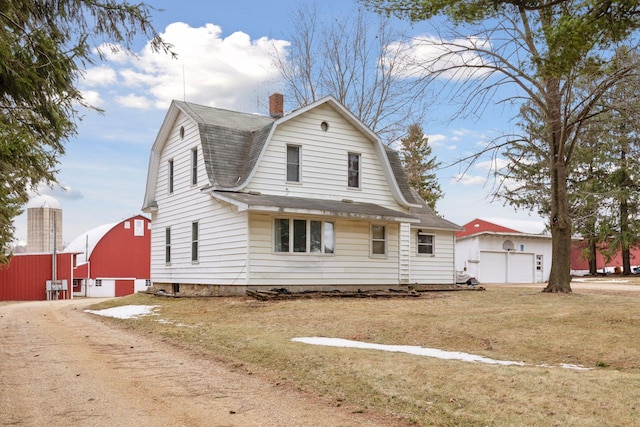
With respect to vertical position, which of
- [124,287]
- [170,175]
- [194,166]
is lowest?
[124,287]

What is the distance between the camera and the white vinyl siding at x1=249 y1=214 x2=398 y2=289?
62.9ft

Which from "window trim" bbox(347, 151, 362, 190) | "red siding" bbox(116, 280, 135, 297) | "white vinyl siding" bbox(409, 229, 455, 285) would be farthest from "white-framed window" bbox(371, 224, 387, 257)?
"red siding" bbox(116, 280, 135, 297)

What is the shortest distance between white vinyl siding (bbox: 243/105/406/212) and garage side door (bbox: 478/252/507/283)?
17.4 m

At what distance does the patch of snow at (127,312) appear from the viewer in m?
16.7

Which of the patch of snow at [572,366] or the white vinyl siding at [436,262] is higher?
the white vinyl siding at [436,262]

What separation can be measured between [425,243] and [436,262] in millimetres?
1011

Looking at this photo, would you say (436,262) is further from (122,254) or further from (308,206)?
(122,254)

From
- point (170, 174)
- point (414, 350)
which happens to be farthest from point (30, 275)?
point (414, 350)

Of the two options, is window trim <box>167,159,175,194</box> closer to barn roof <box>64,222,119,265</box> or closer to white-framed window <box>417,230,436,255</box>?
white-framed window <box>417,230,436,255</box>

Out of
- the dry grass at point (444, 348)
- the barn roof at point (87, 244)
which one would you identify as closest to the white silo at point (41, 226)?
the barn roof at point (87, 244)

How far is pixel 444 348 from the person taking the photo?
396 inches

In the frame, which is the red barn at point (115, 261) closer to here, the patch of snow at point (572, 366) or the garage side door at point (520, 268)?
the garage side door at point (520, 268)

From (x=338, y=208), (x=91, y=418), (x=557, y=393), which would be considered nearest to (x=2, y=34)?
(x=91, y=418)

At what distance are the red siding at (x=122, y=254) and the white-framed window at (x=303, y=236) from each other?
25624mm
